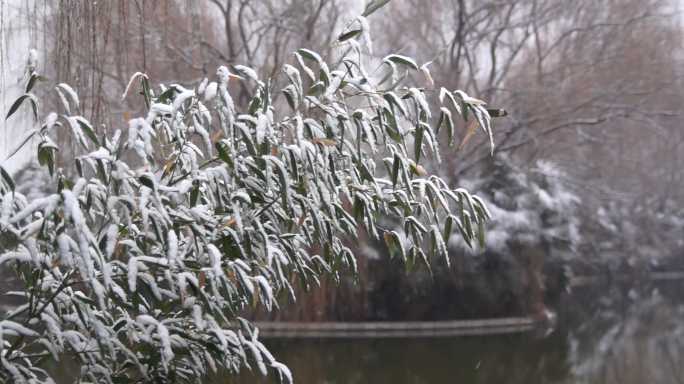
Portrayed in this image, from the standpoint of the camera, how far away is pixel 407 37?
1073 cm

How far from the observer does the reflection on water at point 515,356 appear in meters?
6.95

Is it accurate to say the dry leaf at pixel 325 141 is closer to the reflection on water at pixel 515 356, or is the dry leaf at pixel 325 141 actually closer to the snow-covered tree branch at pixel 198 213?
the snow-covered tree branch at pixel 198 213

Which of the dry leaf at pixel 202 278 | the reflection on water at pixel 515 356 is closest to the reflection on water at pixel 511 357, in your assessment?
the reflection on water at pixel 515 356

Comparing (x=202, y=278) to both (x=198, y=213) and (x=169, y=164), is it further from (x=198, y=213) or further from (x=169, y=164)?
(x=169, y=164)

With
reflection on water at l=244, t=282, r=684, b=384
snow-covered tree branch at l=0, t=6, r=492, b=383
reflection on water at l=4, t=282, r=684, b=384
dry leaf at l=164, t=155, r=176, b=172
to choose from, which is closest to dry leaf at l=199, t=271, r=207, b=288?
snow-covered tree branch at l=0, t=6, r=492, b=383

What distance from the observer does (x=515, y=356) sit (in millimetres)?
8242

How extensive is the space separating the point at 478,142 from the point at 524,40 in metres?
1.82

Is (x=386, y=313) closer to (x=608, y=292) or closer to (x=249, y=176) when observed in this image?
(x=608, y=292)

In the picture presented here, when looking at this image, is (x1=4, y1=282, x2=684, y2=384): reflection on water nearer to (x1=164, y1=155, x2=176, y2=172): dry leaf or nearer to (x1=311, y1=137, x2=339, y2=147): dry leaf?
(x1=164, y1=155, x2=176, y2=172): dry leaf

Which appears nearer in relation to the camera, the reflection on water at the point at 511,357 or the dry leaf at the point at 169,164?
the dry leaf at the point at 169,164

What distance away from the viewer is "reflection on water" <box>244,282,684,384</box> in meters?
6.95

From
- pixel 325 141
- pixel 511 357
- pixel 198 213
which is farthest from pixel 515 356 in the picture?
pixel 198 213

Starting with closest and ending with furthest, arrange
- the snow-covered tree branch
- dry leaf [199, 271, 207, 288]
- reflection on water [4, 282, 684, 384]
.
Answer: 1. the snow-covered tree branch
2. dry leaf [199, 271, 207, 288]
3. reflection on water [4, 282, 684, 384]

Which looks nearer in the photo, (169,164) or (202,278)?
(202,278)
